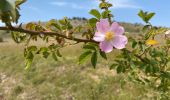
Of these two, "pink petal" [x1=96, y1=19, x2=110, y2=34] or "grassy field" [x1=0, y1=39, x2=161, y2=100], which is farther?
"grassy field" [x1=0, y1=39, x2=161, y2=100]

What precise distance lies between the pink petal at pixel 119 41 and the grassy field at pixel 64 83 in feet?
23.1

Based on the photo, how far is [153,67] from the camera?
73.4 inches

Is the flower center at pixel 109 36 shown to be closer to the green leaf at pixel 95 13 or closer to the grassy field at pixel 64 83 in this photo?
the green leaf at pixel 95 13

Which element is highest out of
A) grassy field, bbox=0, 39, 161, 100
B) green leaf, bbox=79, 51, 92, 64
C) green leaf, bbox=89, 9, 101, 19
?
green leaf, bbox=89, 9, 101, 19

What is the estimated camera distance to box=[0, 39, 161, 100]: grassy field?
9617 millimetres

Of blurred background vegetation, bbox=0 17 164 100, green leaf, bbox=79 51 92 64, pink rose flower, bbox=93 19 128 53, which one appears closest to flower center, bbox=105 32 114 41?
pink rose flower, bbox=93 19 128 53

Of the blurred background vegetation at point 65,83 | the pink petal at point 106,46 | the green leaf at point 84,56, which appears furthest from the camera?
the blurred background vegetation at point 65,83

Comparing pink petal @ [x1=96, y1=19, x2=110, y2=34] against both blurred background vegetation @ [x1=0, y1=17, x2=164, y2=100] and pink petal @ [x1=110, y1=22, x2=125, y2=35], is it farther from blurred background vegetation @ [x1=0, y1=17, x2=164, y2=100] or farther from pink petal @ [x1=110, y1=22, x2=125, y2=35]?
blurred background vegetation @ [x1=0, y1=17, x2=164, y2=100]

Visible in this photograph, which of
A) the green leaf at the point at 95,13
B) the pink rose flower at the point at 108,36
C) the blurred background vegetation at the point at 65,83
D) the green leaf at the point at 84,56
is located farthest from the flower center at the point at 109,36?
the blurred background vegetation at the point at 65,83

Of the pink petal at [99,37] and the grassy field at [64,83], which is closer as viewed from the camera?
the pink petal at [99,37]

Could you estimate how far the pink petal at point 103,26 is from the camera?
1342mm

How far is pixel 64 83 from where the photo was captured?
11117 mm

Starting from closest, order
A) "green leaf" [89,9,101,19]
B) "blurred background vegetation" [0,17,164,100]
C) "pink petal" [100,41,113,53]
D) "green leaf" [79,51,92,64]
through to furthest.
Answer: "pink petal" [100,41,113,53] < "green leaf" [79,51,92,64] < "green leaf" [89,9,101,19] < "blurred background vegetation" [0,17,164,100]

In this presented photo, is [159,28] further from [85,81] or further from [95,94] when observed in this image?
[85,81]
